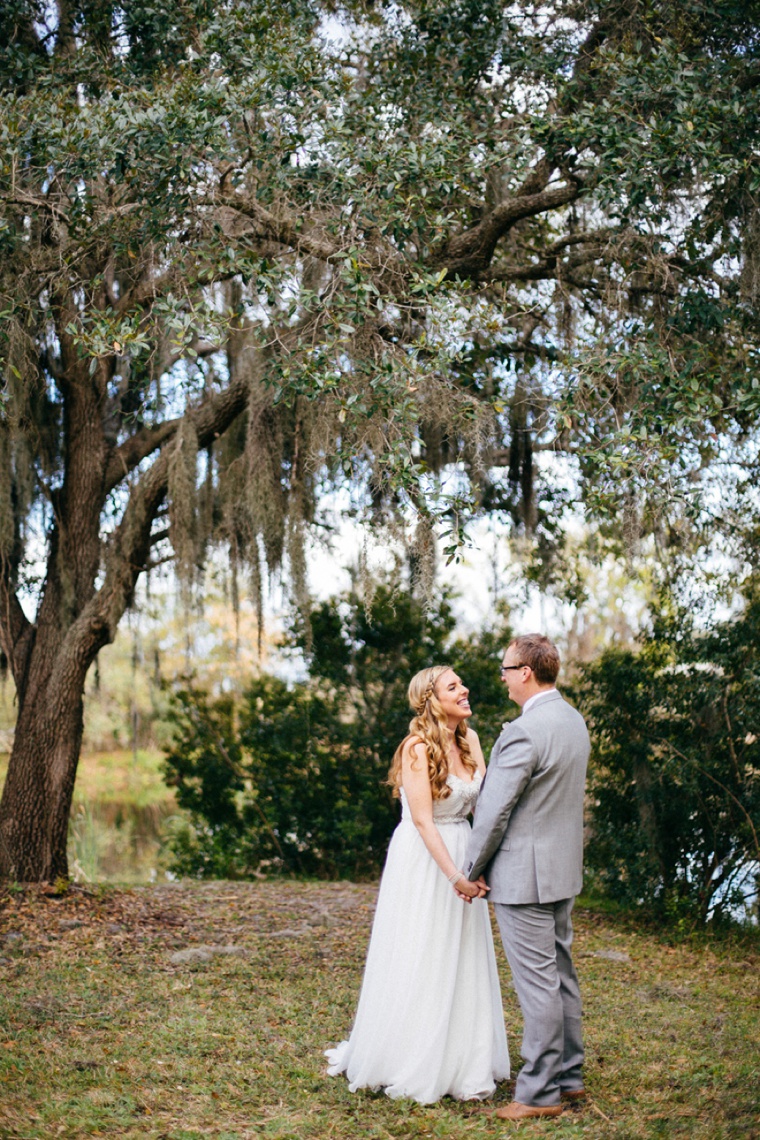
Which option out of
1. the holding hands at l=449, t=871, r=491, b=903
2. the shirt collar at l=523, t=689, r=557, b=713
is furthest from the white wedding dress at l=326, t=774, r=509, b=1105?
the shirt collar at l=523, t=689, r=557, b=713

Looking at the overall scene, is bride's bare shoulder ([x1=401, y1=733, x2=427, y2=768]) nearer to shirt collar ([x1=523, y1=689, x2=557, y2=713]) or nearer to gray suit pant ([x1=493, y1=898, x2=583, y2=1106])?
shirt collar ([x1=523, y1=689, x2=557, y2=713])

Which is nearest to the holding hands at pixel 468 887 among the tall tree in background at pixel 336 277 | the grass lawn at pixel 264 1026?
the grass lawn at pixel 264 1026

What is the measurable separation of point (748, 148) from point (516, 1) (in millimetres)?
2144

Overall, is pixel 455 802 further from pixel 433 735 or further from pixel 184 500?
pixel 184 500

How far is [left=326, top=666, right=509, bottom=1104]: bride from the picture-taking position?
367cm

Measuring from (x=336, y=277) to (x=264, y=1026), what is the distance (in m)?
3.85

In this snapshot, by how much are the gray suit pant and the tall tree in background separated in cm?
236

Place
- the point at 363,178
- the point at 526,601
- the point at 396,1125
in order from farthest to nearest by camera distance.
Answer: the point at 526,601
the point at 363,178
the point at 396,1125

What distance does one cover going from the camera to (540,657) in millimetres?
3650

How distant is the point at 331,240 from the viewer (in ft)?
20.2

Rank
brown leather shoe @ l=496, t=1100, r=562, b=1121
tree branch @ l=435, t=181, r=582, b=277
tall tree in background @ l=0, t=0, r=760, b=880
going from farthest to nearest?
tree branch @ l=435, t=181, r=582, b=277 < tall tree in background @ l=0, t=0, r=760, b=880 < brown leather shoe @ l=496, t=1100, r=562, b=1121

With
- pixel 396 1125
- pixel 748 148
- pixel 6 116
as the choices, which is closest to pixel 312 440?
pixel 6 116

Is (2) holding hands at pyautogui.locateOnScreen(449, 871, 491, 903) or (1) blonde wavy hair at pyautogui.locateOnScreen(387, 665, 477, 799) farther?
(1) blonde wavy hair at pyautogui.locateOnScreen(387, 665, 477, 799)

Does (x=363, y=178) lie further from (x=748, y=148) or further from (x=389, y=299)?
(x=748, y=148)
